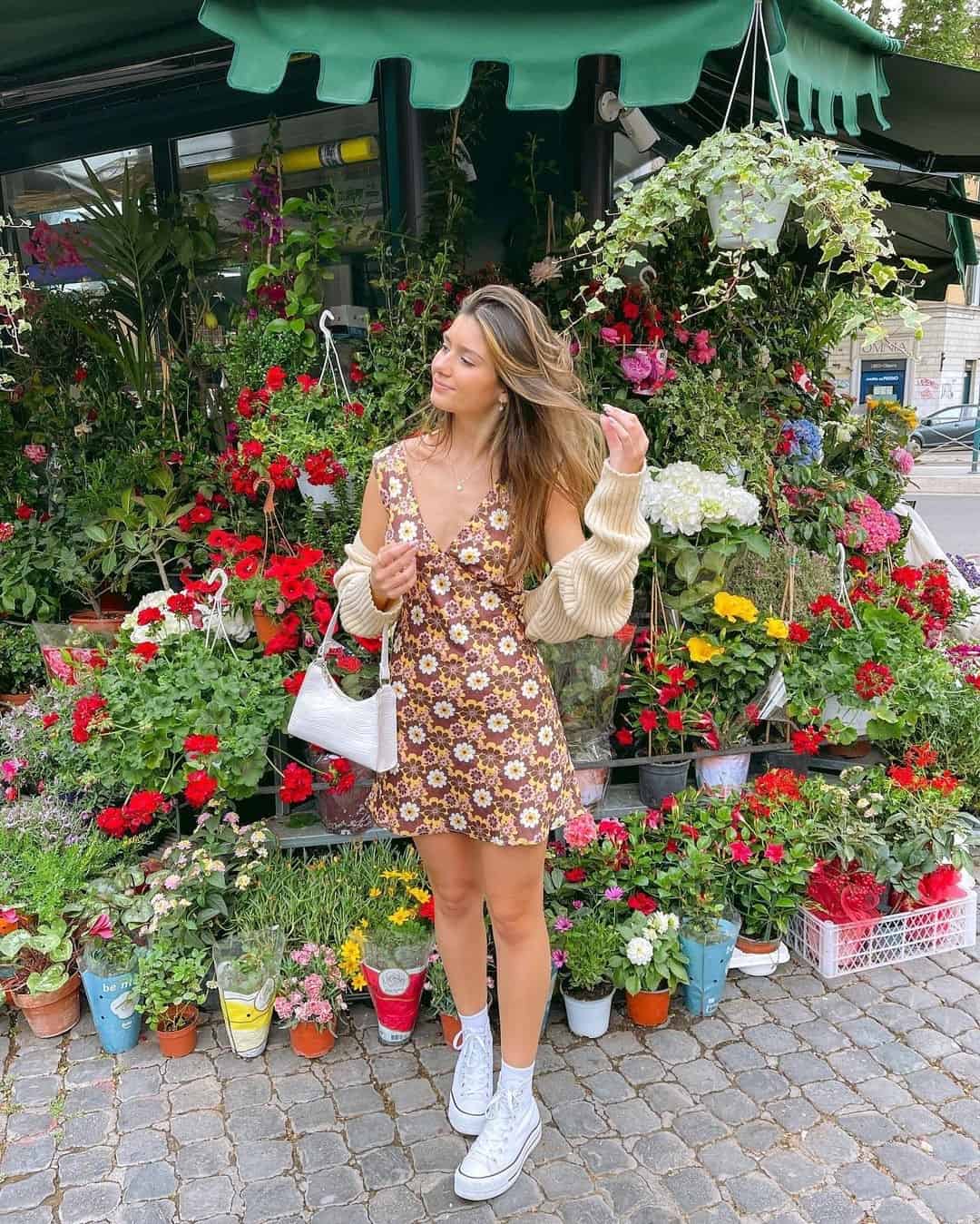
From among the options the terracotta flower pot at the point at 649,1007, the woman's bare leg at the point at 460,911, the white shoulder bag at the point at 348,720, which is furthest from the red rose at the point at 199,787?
the terracotta flower pot at the point at 649,1007

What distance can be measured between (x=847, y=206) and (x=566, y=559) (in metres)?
1.46

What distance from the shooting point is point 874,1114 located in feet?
7.85

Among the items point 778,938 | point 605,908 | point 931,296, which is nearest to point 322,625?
point 605,908

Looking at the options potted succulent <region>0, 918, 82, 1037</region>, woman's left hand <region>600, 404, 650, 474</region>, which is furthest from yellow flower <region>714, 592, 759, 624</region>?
potted succulent <region>0, 918, 82, 1037</region>

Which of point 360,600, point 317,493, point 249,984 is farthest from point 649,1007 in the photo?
point 317,493

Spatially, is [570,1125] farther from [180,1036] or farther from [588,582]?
[588,582]

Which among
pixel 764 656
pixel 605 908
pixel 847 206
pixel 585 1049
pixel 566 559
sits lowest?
pixel 585 1049

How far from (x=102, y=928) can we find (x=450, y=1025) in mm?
1064

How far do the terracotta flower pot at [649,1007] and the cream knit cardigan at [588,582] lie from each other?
1320 millimetres

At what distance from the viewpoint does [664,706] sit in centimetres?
327

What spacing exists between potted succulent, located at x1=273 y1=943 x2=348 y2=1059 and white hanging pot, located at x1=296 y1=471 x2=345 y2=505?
5.28 feet

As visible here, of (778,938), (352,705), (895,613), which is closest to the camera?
(352,705)

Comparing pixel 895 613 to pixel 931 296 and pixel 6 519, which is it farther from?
pixel 931 296

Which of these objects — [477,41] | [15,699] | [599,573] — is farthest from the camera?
[15,699]
